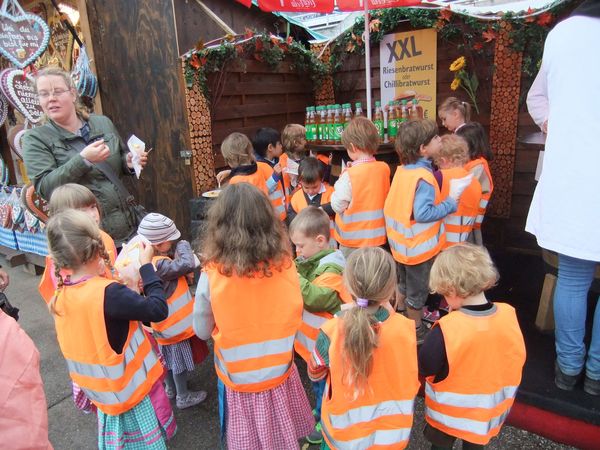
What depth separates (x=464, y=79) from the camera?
4992mm

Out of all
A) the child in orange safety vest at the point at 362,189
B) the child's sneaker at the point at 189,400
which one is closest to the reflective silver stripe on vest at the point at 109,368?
the child's sneaker at the point at 189,400

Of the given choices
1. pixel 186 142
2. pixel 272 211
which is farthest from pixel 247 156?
pixel 272 211

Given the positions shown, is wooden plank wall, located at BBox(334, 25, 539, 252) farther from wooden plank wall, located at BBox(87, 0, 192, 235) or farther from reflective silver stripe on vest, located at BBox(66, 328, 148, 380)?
reflective silver stripe on vest, located at BBox(66, 328, 148, 380)

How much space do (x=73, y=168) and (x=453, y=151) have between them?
266cm

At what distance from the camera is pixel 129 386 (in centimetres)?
196

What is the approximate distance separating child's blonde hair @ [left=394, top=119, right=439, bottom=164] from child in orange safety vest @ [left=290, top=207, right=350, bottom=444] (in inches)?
39.2

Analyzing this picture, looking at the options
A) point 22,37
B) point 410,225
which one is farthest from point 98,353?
point 22,37

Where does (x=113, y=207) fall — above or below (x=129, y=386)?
above

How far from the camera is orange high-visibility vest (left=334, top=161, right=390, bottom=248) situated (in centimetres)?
322

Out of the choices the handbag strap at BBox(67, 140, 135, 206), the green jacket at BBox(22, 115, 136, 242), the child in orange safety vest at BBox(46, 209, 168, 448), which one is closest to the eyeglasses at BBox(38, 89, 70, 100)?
the green jacket at BBox(22, 115, 136, 242)

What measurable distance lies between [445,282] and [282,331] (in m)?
0.74

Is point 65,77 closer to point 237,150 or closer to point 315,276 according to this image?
point 237,150

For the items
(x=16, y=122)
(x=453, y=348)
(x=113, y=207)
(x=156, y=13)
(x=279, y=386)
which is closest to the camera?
(x=453, y=348)

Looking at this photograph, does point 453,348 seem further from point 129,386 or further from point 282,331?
point 129,386
